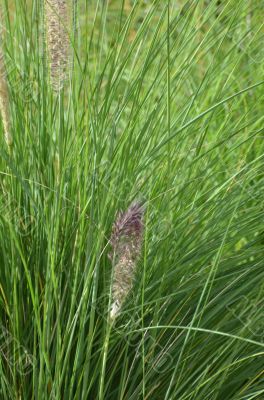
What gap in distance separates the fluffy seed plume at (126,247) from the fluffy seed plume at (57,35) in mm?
417

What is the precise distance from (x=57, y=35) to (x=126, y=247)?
0.54 m

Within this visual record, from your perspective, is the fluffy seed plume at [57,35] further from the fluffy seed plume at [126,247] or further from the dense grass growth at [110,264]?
the fluffy seed plume at [126,247]

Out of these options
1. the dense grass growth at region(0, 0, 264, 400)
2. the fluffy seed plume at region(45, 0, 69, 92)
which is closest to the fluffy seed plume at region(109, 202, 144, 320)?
the dense grass growth at region(0, 0, 264, 400)

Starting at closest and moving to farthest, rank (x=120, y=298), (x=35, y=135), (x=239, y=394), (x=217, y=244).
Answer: (x=120, y=298) < (x=239, y=394) < (x=217, y=244) < (x=35, y=135)

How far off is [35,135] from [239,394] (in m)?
0.86

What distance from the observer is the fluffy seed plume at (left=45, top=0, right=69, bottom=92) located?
5.93 feet

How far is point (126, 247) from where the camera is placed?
155 centimetres

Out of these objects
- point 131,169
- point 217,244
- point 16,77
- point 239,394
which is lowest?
point 239,394

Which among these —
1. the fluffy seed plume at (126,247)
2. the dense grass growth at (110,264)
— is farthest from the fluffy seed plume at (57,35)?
the fluffy seed plume at (126,247)

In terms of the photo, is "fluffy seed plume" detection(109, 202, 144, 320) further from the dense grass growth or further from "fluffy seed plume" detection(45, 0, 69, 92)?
"fluffy seed plume" detection(45, 0, 69, 92)

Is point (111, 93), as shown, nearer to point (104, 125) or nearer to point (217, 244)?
point (104, 125)

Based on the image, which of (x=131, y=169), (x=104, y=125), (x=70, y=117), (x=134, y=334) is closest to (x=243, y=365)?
(x=134, y=334)

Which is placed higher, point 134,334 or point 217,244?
point 217,244

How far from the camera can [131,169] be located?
2148 mm
